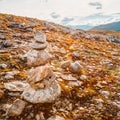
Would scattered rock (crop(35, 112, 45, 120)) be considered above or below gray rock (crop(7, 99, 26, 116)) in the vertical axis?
below

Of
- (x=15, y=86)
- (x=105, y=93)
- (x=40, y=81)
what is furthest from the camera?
(x=105, y=93)

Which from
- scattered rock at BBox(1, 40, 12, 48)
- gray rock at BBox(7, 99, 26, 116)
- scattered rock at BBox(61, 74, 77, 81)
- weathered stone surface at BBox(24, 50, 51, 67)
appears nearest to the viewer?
gray rock at BBox(7, 99, 26, 116)

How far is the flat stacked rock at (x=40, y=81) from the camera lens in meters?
9.94

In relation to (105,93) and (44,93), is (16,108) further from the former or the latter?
(105,93)

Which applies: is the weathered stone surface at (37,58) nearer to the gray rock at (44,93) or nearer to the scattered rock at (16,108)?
the gray rock at (44,93)

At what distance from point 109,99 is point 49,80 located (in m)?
2.87

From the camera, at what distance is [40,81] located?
10188mm

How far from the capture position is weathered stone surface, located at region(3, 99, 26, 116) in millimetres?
9383

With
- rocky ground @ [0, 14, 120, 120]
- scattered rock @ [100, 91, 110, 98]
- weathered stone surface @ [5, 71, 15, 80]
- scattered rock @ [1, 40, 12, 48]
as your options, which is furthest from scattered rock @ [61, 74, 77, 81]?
scattered rock @ [1, 40, 12, 48]

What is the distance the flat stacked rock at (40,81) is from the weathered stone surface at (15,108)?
32 centimetres

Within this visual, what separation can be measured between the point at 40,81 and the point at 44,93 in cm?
49

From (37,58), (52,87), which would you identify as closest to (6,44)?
(37,58)

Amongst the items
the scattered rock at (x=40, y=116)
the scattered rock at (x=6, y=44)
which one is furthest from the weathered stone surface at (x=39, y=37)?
the scattered rock at (x=6, y=44)

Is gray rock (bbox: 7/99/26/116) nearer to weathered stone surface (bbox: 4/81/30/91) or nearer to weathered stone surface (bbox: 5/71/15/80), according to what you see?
weathered stone surface (bbox: 4/81/30/91)
